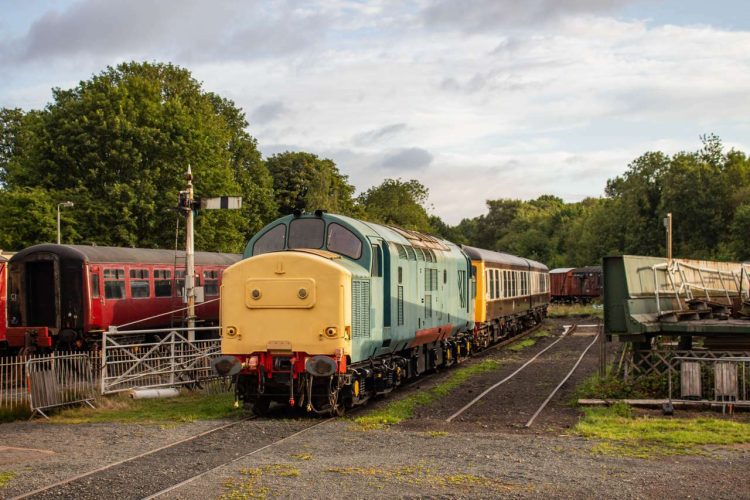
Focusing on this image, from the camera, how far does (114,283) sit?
1049 inches

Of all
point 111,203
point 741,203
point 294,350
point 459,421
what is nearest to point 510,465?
point 459,421

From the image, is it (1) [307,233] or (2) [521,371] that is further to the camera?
(2) [521,371]

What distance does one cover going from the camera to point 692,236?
235ft

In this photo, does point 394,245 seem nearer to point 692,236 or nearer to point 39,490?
point 39,490

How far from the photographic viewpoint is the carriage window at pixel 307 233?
1666 cm

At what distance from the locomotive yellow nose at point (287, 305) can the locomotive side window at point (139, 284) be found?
42.1 ft

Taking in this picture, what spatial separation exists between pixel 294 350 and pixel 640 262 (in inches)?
310

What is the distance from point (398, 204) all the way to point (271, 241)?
2842 inches

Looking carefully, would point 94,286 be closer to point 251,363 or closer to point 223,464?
point 251,363

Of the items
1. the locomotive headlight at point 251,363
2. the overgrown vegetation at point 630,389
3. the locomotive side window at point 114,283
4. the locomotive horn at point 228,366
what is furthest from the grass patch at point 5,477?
the locomotive side window at point 114,283

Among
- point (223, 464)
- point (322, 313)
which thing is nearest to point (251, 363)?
point (322, 313)

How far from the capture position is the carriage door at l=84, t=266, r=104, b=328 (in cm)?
2536

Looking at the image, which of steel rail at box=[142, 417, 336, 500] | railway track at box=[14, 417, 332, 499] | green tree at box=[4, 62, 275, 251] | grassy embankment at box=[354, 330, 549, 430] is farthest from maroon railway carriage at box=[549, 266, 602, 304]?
railway track at box=[14, 417, 332, 499]

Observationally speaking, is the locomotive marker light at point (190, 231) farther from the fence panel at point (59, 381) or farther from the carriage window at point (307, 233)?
the carriage window at point (307, 233)
